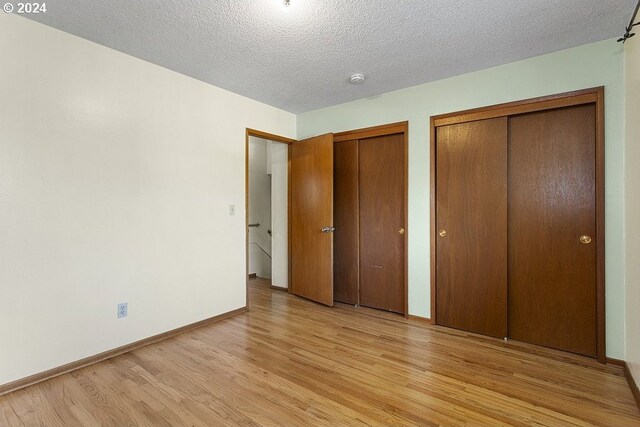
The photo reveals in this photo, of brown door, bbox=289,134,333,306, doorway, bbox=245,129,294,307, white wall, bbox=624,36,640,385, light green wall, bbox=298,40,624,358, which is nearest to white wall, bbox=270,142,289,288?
doorway, bbox=245,129,294,307

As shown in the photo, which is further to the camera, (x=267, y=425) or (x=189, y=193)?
(x=189, y=193)

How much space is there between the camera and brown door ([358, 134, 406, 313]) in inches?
132

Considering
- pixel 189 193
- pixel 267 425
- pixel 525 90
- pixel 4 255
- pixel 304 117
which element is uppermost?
pixel 304 117

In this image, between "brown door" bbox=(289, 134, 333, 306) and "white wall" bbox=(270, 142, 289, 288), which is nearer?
"brown door" bbox=(289, 134, 333, 306)

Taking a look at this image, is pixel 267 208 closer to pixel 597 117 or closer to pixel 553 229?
pixel 553 229

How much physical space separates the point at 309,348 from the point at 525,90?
2825mm

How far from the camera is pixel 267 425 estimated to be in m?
1.64

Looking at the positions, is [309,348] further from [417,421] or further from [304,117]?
[304,117]

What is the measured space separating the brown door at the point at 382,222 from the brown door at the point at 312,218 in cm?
40

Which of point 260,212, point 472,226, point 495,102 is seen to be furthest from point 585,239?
point 260,212

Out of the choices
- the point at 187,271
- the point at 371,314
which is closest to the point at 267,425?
the point at 187,271

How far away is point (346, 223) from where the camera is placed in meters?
3.77

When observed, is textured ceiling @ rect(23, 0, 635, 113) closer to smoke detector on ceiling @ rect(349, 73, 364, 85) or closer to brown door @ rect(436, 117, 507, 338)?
smoke detector on ceiling @ rect(349, 73, 364, 85)

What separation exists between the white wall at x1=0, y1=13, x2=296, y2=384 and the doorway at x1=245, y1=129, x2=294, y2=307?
582 mm
